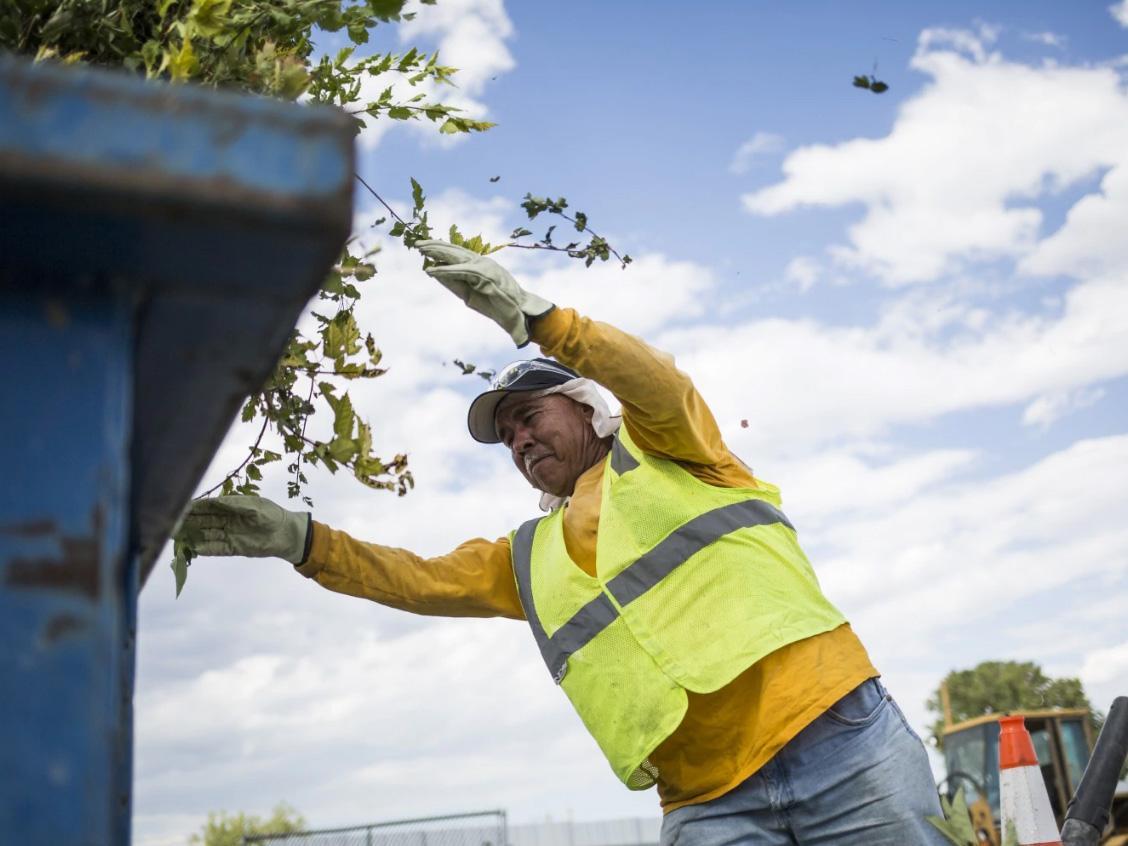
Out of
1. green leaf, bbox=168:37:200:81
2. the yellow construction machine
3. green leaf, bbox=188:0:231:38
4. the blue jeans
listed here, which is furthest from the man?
the yellow construction machine

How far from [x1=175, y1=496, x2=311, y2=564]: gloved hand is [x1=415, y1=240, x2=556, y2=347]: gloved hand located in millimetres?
901

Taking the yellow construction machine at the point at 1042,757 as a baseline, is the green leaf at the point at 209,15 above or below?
above

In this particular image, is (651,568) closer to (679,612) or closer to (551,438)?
(679,612)

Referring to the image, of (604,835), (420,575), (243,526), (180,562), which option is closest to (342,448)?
(180,562)

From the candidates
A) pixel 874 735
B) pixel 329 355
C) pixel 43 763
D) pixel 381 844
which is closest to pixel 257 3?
pixel 329 355

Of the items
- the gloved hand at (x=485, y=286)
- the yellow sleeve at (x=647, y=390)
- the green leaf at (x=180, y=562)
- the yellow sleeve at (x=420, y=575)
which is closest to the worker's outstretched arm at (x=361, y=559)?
the yellow sleeve at (x=420, y=575)

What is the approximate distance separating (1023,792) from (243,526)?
226 centimetres

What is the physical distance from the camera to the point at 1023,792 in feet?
9.69

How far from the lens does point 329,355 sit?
7.97 ft

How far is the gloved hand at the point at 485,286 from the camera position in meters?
2.82

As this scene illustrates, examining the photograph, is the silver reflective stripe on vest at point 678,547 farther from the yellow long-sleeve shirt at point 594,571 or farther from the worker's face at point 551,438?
the worker's face at point 551,438

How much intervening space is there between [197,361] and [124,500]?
17 centimetres

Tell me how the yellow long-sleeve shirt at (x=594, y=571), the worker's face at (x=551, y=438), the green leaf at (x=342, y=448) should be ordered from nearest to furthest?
the green leaf at (x=342, y=448)
the yellow long-sleeve shirt at (x=594, y=571)
the worker's face at (x=551, y=438)

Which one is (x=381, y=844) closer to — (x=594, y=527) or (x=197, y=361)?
(x=594, y=527)
